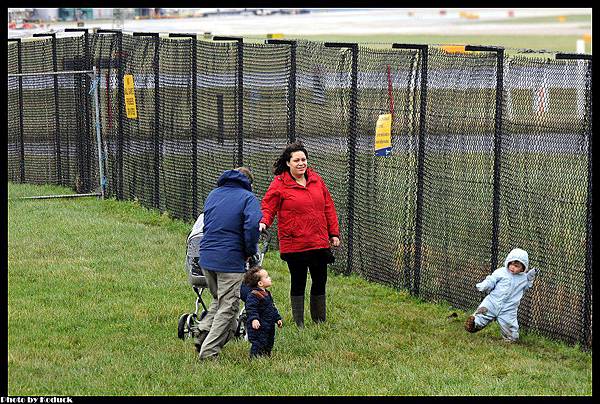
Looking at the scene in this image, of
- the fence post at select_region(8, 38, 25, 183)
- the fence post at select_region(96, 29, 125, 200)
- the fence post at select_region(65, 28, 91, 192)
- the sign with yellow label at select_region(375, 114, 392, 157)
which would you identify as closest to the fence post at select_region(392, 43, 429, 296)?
the sign with yellow label at select_region(375, 114, 392, 157)

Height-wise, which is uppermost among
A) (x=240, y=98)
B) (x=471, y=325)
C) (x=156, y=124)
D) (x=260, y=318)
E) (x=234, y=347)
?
(x=240, y=98)

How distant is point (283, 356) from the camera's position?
9914 mm

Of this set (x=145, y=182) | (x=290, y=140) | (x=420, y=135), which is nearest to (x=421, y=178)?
(x=420, y=135)

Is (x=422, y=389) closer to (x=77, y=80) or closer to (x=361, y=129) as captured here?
(x=361, y=129)

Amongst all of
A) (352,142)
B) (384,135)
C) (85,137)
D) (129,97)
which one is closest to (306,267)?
(384,135)

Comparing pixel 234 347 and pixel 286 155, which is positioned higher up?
pixel 286 155

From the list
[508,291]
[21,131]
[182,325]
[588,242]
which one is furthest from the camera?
[21,131]

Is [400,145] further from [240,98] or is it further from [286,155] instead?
[240,98]

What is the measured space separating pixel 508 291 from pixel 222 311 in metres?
2.35

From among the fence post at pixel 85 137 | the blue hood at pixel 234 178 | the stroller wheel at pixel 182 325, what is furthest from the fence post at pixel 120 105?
the blue hood at pixel 234 178

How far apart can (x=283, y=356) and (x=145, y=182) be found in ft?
29.6

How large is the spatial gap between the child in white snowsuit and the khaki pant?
2.04m

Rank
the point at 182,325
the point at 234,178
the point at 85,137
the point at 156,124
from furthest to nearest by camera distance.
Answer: the point at 85,137
the point at 156,124
the point at 182,325
the point at 234,178

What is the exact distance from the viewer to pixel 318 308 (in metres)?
11.2
